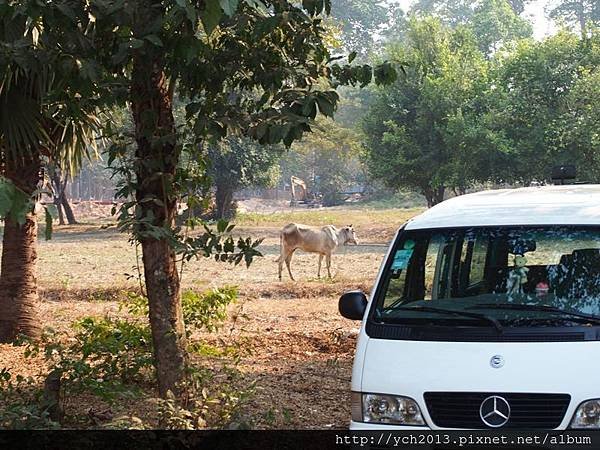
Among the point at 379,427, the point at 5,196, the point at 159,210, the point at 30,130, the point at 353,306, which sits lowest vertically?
the point at 379,427

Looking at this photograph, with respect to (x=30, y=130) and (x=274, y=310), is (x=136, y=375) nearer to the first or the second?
(x=30, y=130)

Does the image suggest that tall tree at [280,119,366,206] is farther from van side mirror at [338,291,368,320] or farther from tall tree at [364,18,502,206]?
van side mirror at [338,291,368,320]

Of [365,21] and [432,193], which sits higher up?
[365,21]

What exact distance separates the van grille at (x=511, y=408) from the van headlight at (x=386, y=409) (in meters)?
0.08

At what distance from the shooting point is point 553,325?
4.62 m

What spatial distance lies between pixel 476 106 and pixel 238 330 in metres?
20.7

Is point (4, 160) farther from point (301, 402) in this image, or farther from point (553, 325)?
point (553, 325)

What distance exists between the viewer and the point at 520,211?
Answer: 5293mm

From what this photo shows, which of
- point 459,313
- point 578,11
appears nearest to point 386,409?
point 459,313

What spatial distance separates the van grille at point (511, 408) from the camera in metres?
4.32

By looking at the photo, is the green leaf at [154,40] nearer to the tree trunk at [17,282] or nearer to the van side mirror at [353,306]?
the van side mirror at [353,306]

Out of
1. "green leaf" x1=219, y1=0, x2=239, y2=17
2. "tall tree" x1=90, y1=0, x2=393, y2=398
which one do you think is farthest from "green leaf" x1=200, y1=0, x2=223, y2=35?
"tall tree" x1=90, y1=0, x2=393, y2=398

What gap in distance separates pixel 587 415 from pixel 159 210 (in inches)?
127

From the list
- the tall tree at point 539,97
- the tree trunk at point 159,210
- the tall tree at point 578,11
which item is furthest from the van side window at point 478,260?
the tall tree at point 578,11
